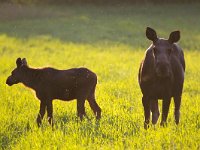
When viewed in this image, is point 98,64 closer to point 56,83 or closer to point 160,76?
point 56,83

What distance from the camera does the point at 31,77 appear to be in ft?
32.9

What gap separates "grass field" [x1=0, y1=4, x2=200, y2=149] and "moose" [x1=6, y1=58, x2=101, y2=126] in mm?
460

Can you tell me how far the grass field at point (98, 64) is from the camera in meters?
8.27

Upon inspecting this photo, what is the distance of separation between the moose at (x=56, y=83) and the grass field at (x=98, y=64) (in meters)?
0.46

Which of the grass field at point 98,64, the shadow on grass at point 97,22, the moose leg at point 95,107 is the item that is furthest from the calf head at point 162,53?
the shadow on grass at point 97,22

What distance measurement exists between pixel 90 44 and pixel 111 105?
1852 cm

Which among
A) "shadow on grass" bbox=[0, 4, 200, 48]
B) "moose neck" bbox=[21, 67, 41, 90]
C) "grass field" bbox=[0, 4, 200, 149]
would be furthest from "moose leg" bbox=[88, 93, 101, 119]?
"shadow on grass" bbox=[0, 4, 200, 48]

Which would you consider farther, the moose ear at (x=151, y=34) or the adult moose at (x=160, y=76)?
the moose ear at (x=151, y=34)

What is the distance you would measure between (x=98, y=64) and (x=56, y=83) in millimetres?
11415

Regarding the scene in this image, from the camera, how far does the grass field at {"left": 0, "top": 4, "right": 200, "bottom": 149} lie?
27.1 ft

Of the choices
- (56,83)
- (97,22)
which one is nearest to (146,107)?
(56,83)

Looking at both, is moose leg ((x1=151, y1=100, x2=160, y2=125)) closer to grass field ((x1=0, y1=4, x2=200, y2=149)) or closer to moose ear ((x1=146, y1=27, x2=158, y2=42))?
grass field ((x1=0, y1=4, x2=200, y2=149))

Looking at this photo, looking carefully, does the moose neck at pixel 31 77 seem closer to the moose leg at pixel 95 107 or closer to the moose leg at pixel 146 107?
the moose leg at pixel 95 107

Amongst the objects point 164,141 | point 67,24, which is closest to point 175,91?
point 164,141
